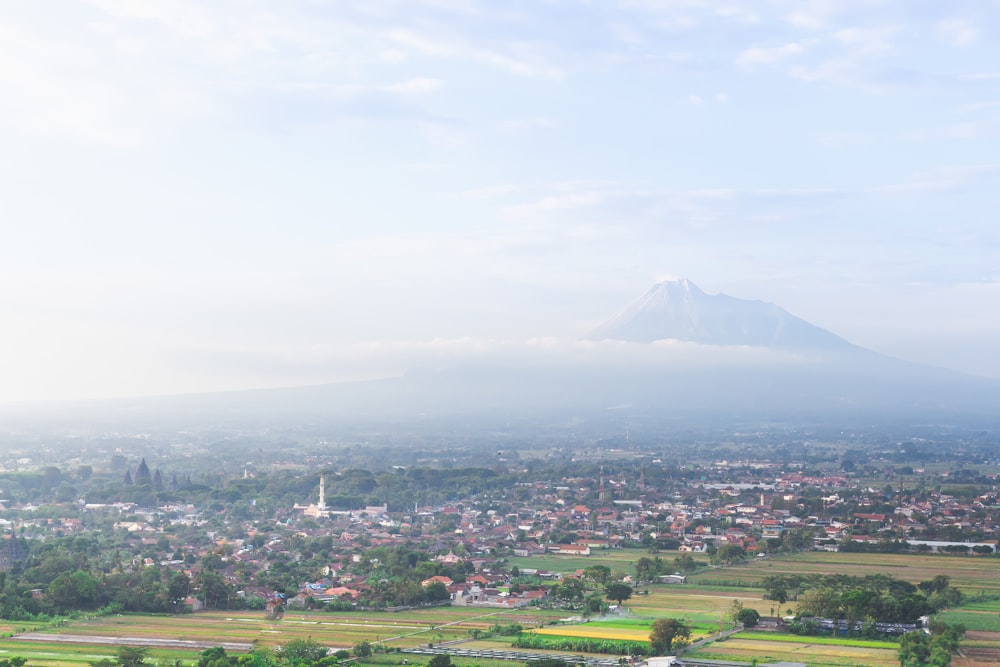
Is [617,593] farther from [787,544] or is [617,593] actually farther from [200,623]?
[787,544]

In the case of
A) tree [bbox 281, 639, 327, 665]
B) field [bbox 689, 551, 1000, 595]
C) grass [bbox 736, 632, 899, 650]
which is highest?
tree [bbox 281, 639, 327, 665]

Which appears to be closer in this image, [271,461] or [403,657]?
[403,657]

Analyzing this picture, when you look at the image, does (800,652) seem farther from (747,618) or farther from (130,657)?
(130,657)

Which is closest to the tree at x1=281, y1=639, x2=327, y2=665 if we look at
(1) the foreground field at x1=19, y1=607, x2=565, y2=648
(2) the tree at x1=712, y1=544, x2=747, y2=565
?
(1) the foreground field at x1=19, y1=607, x2=565, y2=648

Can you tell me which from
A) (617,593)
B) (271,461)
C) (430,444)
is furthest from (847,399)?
(617,593)

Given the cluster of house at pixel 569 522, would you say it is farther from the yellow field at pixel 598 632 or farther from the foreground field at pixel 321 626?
the yellow field at pixel 598 632

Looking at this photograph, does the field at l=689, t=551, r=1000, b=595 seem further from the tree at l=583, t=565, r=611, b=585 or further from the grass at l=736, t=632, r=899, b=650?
the grass at l=736, t=632, r=899, b=650
